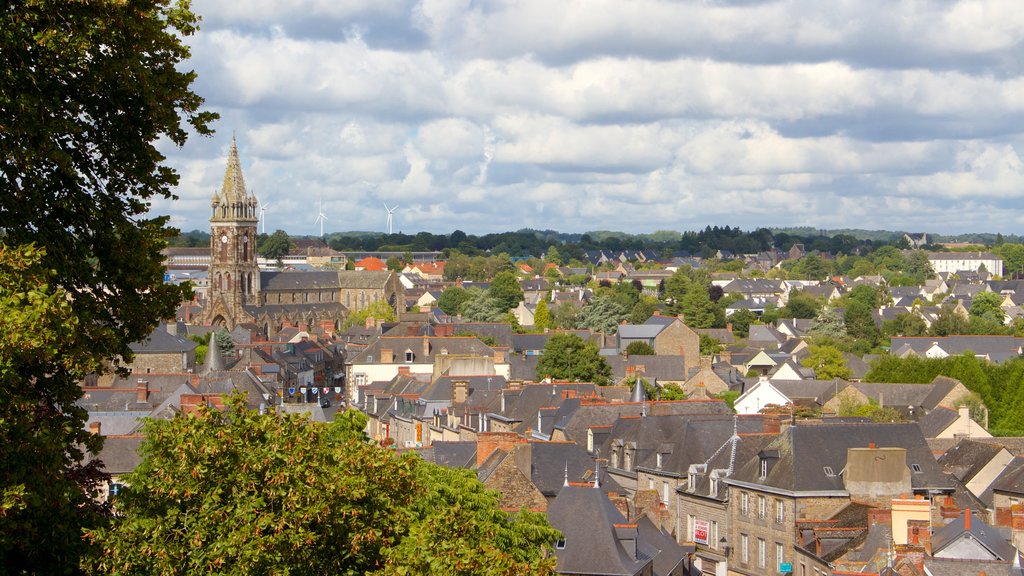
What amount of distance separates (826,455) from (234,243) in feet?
402

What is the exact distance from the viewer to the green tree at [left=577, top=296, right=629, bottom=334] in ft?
409

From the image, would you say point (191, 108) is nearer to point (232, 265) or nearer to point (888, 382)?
point (888, 382)

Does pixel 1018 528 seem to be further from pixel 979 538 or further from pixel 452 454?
pixel 452 454

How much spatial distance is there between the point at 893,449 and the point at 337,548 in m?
26.6

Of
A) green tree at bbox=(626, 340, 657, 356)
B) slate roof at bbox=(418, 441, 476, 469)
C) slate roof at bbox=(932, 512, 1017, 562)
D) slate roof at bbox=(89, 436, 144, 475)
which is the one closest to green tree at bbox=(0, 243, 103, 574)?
slate roof at bbox=(932, 512, 1017, 562)

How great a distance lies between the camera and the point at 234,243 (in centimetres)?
15650

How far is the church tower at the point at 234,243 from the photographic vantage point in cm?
15412

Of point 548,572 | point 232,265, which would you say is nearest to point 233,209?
point 232,265

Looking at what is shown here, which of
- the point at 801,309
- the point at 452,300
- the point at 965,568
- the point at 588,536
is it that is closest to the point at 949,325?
the point at 801,309

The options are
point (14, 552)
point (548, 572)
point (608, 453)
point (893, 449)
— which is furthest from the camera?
point (608, 453)

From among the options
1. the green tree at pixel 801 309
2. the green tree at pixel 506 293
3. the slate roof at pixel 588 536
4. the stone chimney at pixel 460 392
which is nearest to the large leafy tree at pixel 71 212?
the slate roof at pixel 588 536

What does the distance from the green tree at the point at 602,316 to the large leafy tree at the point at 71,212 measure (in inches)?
4177

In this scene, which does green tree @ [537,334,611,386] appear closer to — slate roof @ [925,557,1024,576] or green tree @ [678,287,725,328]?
slate roof @ [925,557,1024,576]

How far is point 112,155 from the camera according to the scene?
16547 mm
